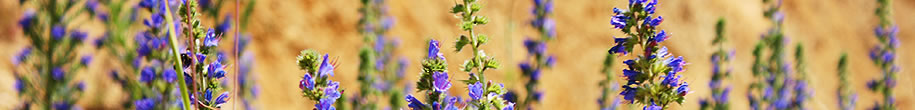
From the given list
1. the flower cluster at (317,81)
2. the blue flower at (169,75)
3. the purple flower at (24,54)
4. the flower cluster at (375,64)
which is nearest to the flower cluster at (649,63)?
the flower cluster at (317,81)

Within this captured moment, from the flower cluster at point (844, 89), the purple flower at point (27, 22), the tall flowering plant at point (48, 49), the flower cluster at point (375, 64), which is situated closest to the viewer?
the tall flowering plant at point (48, 49)

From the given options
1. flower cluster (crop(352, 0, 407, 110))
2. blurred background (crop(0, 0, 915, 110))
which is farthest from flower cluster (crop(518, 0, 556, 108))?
blurred background (crop(0, 0, 915, 110))

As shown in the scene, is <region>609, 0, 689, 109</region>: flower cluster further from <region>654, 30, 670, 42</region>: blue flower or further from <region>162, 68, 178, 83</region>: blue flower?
<region>162, 68, 178, 83</region>: blue flower

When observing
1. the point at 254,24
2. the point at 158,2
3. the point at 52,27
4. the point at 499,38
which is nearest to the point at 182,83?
the point at 158,2

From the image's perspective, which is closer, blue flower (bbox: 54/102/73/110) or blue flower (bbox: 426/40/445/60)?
blue flower (bbox: 426/40/445/60)

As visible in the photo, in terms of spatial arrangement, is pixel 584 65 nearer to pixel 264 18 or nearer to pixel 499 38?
pixel 499 38

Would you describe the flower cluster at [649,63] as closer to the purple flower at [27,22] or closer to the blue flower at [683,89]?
the blue flower at [683,89]
